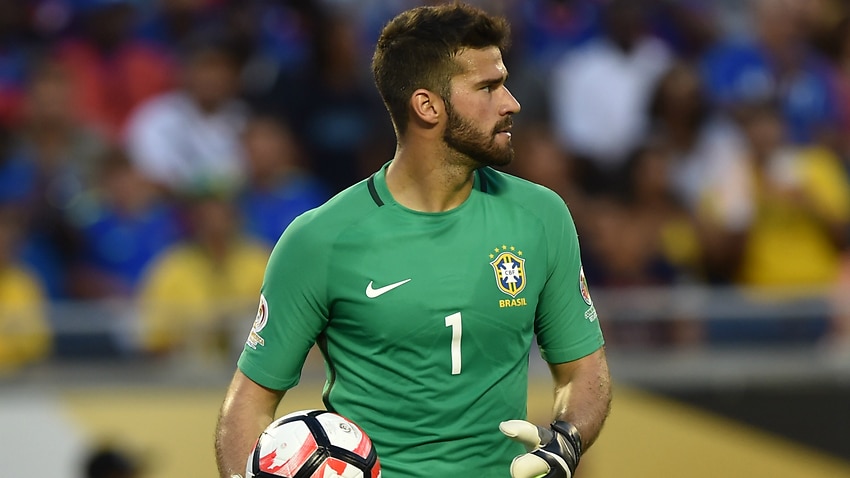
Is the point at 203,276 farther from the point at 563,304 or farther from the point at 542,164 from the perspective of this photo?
the point at 563,304

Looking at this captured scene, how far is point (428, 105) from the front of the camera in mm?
4477

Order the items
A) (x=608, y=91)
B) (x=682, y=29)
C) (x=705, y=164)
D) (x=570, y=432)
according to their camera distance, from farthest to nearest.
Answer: (x=682, y=29) → (x=608, y=91) → (x=705, y=164) → (x=570, y=432)

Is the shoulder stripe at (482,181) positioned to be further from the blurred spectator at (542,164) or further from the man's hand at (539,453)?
the blurred spectator at (542,164)

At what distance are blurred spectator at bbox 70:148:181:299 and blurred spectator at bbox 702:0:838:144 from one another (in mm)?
4089

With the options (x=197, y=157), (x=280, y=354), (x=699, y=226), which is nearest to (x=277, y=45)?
(x=197, y=157)

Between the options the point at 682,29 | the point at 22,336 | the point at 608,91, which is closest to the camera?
the point at 22,336

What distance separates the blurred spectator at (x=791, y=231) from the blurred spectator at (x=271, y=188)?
9.27 ft

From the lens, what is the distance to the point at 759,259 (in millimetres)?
9242

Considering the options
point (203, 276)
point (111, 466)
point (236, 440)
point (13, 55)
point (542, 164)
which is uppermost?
point (13, 55)

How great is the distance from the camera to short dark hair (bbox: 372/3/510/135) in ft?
14.5

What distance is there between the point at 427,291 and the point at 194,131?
5.53 metres

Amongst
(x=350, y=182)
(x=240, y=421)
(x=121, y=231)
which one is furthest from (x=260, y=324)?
(x=350, y=182)

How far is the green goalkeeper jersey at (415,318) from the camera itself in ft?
14.6

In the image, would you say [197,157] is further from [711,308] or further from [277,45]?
[711,308]
